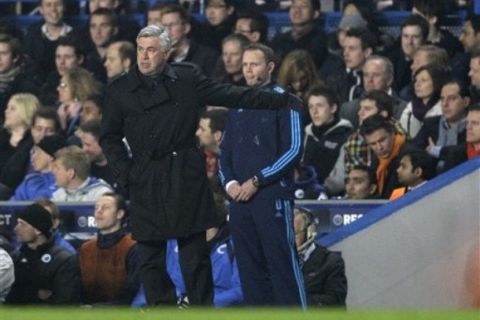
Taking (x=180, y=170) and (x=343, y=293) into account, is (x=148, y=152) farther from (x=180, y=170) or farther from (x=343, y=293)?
(x=343, y=293)

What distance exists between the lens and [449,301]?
1459 cm

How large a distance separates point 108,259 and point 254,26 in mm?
3783

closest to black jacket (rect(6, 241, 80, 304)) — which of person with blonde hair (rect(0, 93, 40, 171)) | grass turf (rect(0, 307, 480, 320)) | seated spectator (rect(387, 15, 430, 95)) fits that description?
person with blonde hair (rect(0, 93, 40, 171))

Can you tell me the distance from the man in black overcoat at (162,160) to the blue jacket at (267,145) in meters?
0.71

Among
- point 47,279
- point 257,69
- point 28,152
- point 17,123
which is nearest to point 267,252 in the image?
point 257,69

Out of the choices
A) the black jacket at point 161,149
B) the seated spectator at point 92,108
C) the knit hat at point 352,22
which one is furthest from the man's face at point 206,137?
the black jacket at point 161,149

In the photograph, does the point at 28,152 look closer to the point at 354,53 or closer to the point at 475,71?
the point at 354,53

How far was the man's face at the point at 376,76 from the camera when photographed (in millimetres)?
16391

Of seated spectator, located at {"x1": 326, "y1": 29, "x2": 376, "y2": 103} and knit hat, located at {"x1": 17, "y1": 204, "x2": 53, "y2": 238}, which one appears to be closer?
knit hat, located at {"x1": 17, "y1": 204, "x2": 53, "y2": 238}

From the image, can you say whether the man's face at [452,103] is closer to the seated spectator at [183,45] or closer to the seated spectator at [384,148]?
the seated spectator at [384,148]

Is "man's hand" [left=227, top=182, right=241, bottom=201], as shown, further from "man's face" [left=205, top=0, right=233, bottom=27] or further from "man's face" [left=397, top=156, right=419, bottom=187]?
"man's face" [left=205, top=0, right=233, bottom=27]

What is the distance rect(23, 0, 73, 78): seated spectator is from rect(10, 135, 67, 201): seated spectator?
244cm

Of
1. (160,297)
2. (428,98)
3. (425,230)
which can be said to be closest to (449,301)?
(425,230)

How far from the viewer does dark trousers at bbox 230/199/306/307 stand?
12766mm
